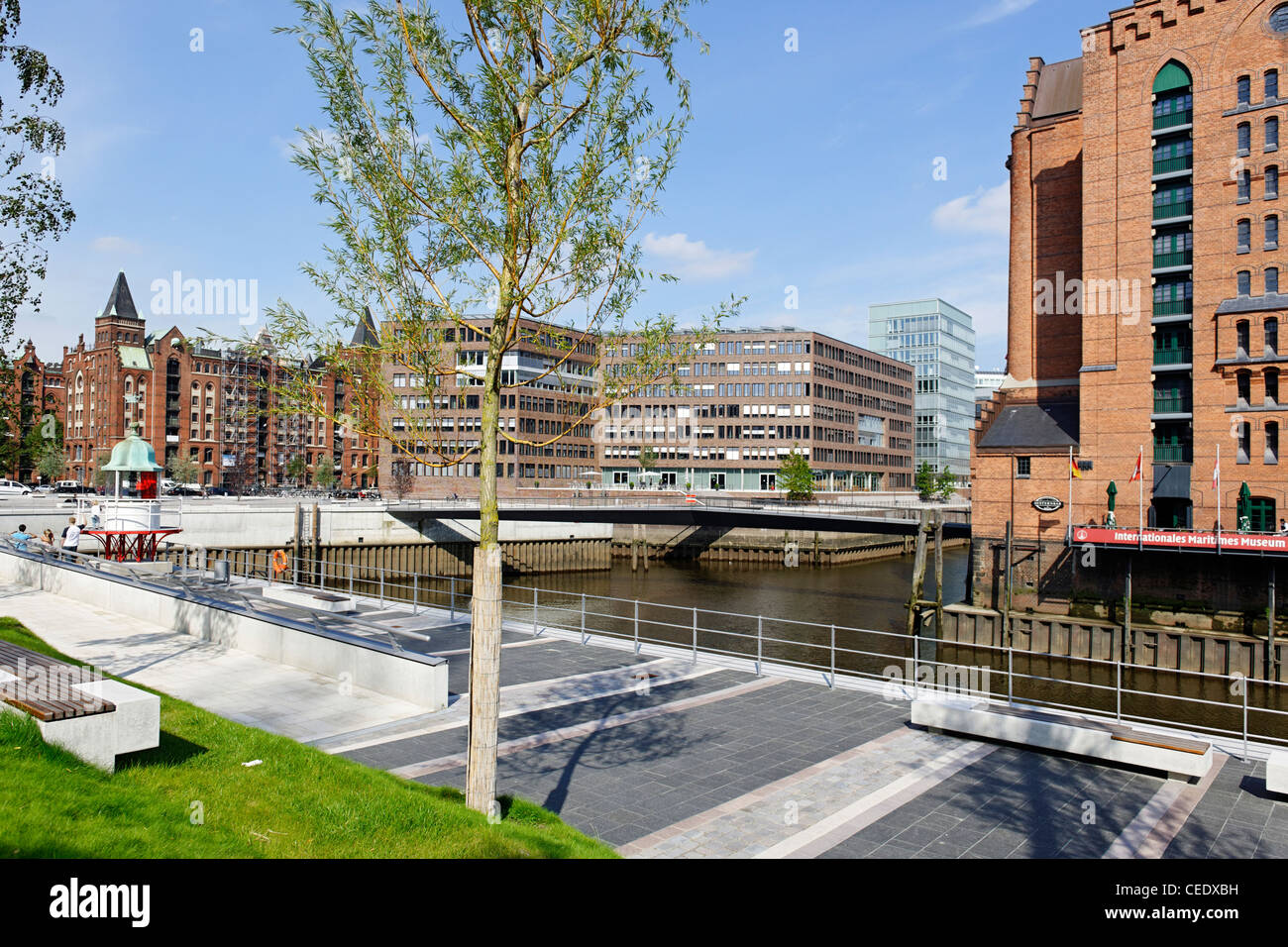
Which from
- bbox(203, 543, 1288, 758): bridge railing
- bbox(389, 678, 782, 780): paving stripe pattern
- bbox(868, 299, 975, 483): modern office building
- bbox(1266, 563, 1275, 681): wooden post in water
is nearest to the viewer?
bbox(389, 678, 782, 780): paving stripe pattern

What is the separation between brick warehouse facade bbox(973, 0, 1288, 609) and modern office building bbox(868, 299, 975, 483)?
3759 inches

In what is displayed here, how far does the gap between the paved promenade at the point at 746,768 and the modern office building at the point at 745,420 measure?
8617 centimetres

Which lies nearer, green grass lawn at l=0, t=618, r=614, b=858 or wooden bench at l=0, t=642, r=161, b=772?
green grass lawn at l=0, t=618, r=614, b=858

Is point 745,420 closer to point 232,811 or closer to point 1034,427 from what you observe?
point 1034,427

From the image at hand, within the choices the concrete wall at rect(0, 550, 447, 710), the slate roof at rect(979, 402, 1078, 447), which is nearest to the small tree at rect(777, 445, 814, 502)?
the slate roof at rect(979, 402, 1078, 447)

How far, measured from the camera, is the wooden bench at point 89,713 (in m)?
7.59

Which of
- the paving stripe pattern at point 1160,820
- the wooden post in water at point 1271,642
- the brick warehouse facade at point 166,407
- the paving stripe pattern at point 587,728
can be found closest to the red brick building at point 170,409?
the brick warehouse facade at point 166,407

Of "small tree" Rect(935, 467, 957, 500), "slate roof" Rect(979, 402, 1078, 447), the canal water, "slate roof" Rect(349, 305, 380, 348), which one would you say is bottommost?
the canal water

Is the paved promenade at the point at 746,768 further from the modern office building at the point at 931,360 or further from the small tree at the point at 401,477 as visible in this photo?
the modern office building at the point at 931,360

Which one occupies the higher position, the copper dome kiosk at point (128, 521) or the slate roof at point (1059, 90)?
the slate roof at point (1059, 90)

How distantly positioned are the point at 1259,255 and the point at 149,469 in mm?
45744

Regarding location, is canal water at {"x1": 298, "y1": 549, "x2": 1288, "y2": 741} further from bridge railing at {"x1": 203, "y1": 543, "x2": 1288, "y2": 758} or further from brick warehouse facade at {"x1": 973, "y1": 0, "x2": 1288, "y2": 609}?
brick warehouse facade at {"x1": 973, "y1": 0, "x2": 1288, "y2": 609}

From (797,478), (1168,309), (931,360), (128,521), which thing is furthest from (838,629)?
(931,360)

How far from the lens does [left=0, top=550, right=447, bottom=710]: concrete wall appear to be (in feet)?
46.0
